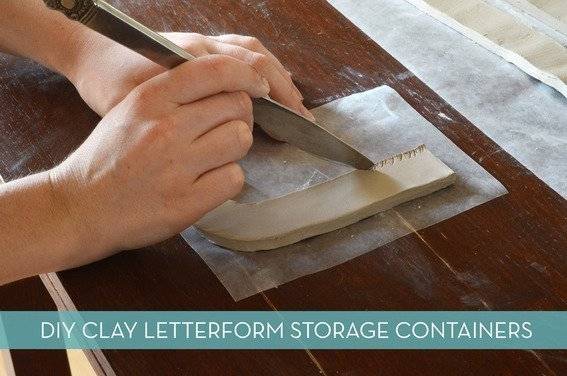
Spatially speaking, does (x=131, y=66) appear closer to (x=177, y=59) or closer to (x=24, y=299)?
(x=177, y=59)

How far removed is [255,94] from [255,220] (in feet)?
0.39

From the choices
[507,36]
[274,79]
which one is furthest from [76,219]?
[507,36]

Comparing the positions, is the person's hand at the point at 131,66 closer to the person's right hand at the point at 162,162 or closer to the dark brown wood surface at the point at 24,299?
the person's right hand at the point at 162,162

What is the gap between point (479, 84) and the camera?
0.87 m

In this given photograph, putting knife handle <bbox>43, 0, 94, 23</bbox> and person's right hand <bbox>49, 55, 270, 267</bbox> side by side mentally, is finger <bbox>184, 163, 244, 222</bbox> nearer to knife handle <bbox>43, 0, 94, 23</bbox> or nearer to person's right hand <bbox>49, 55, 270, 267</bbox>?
person's right hand <bbox>49, 55, 270, 267</bbox>

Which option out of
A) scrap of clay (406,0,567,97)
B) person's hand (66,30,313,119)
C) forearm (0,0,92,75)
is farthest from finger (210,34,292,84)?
scrap of clay (406,0,567,97)

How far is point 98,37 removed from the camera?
0.85m

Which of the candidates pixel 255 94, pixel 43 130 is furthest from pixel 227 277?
pixel 43 130

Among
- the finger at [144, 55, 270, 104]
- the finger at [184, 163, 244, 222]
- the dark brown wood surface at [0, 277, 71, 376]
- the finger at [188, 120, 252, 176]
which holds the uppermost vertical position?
the finger at [144, 55, 270, 104]

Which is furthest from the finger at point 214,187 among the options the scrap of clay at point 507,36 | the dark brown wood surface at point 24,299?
the scrap of clay at point 507,36

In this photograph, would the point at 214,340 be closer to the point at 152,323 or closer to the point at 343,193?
the point at 152,323

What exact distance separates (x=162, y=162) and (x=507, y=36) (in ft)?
1.67

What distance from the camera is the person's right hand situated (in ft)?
2.19

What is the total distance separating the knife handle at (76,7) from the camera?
62cm
